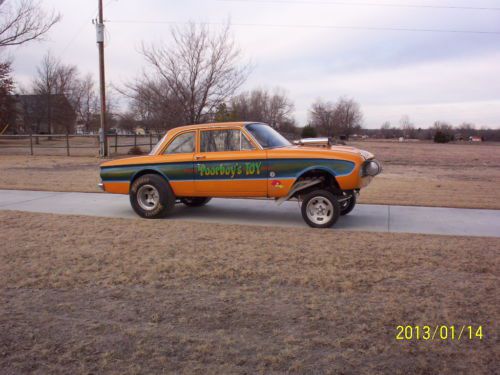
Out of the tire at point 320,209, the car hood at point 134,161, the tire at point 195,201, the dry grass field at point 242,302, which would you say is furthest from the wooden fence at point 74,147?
the dry grass field at point 242,302

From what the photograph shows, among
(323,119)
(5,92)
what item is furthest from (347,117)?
(5,92)

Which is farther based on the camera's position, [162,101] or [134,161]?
[162,101]

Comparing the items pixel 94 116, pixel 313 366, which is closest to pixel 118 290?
pixel 313 366

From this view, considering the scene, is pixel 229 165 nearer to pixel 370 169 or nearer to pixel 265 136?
pixel 265 136

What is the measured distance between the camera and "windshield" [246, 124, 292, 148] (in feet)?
25.1

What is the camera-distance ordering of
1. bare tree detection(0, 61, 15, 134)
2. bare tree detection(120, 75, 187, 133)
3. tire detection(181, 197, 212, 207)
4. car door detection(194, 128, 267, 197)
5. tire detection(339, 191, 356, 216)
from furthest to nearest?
bare tree detection(0, 61, 15, 134)
bare tree detection(120, 75, 187, 133)
tire detection(181, 197, 212, 207)
tire detection(339, 191, 356, 216)
car door detection(194, 128, 267, 197)

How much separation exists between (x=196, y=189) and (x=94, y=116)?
223 ft

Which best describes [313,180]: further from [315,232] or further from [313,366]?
[313,366]

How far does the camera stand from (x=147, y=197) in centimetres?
823

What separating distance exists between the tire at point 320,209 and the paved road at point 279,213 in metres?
0.29

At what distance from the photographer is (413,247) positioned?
5.87 m

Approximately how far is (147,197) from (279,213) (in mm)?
2458

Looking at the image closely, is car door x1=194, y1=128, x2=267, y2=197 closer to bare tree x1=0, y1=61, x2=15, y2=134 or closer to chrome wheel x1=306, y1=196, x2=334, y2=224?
chrome wheel x1=306, y1=196, x2=334, y2=224
